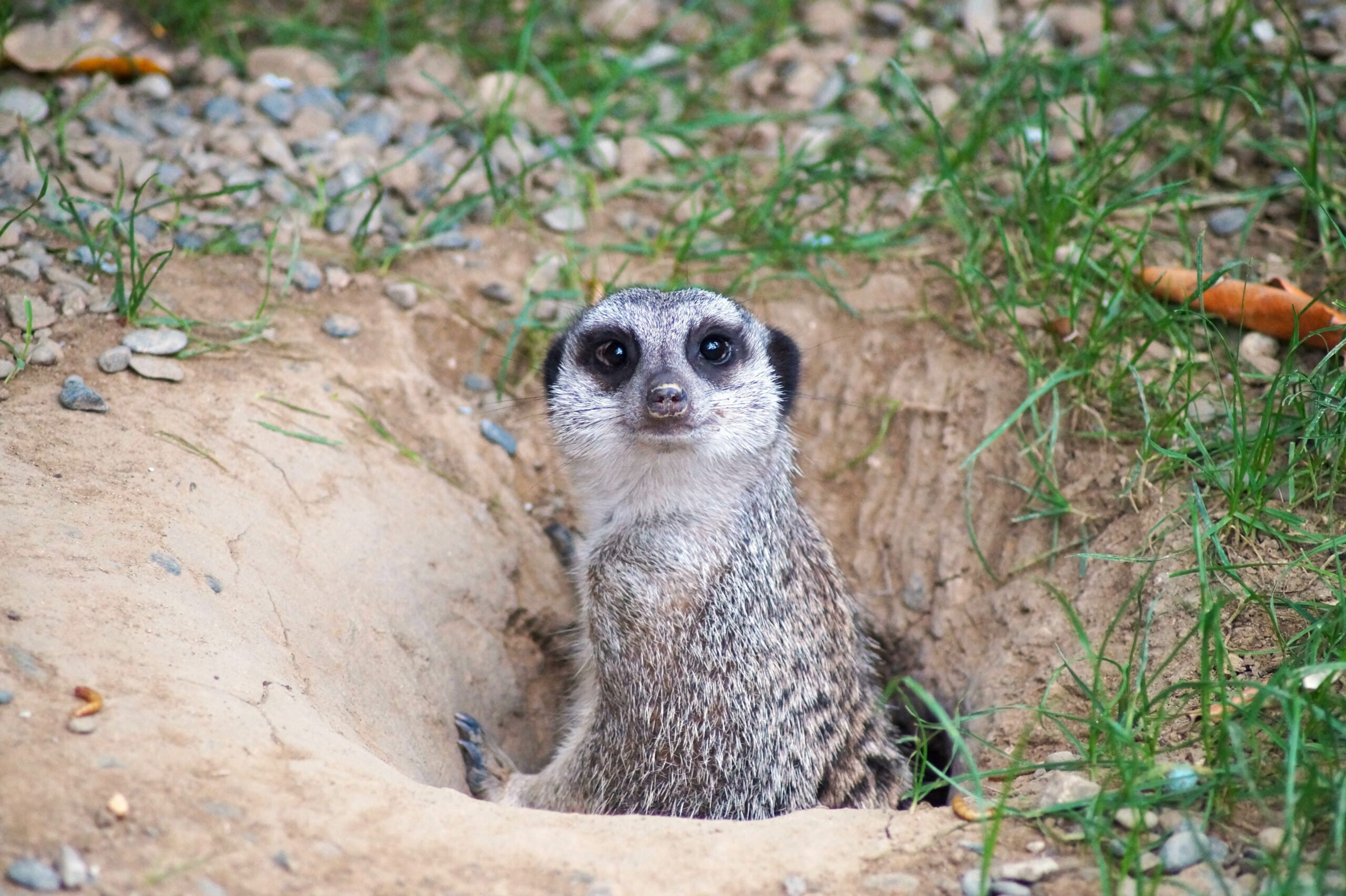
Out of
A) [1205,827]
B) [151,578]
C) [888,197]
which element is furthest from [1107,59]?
[151,578]

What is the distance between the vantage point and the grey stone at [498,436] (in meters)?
5.14

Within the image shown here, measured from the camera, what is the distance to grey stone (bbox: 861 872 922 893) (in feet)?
9.18

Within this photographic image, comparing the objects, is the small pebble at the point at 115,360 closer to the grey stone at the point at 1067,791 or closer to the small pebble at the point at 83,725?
the small pebble at the point at 83,725

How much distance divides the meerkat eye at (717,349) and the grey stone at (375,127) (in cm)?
241

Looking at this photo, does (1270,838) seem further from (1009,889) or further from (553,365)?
(553,365)

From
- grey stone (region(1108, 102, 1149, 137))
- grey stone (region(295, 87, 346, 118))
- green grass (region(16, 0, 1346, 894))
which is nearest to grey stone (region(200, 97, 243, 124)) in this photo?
grey stone (region(295, 87, 346, 118))

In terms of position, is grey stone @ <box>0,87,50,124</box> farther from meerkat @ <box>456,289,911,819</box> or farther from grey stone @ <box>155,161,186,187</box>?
meerkat @ <box>456,289,911,819</box>

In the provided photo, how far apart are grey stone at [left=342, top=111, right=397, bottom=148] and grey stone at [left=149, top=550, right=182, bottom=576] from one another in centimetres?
275

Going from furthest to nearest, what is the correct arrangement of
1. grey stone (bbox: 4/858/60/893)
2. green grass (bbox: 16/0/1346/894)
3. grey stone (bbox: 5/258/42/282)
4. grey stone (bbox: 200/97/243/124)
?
1. grey stone (bbox: 200/97/243/124)
2. grey stone (bbox: 5/258/42/282)
3. green grass (bbox: 16/0/1346/894)
4. grey stone (bbox: 4/858/60/893)

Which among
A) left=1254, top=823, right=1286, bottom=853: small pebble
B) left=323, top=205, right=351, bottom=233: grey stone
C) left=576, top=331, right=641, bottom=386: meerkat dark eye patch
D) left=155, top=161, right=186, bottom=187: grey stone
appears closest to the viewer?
left=1254, top=823, right=1286, bottom=853: small pebble

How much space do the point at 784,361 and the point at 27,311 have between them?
2.75m

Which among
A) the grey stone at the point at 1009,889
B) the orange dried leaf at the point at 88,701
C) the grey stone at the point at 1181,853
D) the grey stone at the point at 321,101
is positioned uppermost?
the grey stone at the point at 321,101

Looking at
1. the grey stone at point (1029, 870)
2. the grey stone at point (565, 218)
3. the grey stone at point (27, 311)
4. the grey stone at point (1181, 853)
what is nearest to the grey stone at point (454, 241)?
the grey stone at point (565, 218)

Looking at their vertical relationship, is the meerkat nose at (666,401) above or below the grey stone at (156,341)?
above
